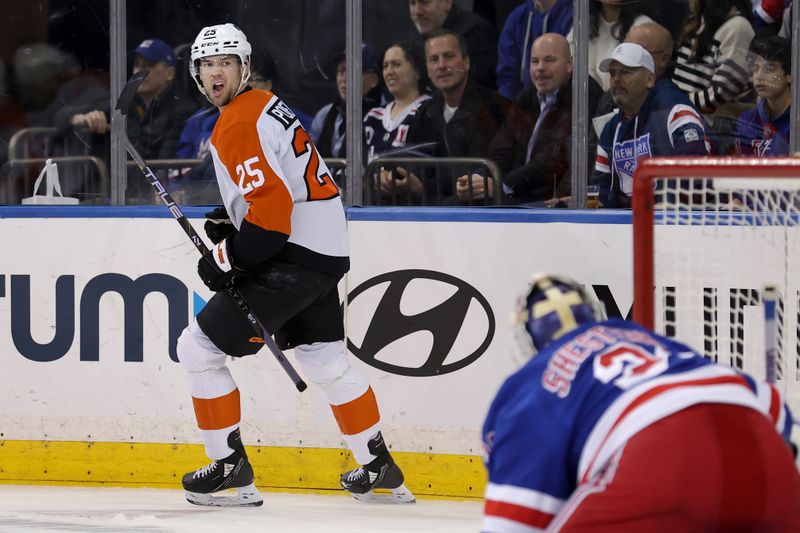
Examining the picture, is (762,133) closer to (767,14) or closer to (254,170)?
(767,14)

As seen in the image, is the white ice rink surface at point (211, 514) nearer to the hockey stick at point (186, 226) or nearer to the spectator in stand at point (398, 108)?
the hockey stick at point (186, 226)

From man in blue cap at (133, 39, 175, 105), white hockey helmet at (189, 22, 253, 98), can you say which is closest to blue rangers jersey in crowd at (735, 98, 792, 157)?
white hockey helmet at (189, 22, 253, 98)

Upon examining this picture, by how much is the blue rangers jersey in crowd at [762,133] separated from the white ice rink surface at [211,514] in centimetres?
146

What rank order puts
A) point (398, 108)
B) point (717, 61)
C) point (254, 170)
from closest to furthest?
point (254, 170)
point (717, 61)
point (398, 108)

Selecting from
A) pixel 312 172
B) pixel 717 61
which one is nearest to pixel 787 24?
pixel 717 61

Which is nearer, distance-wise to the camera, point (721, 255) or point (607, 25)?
point (721, 255)

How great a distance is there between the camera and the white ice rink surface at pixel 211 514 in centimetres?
395

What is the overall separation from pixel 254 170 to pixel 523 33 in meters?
1.32

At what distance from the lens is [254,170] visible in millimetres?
3877

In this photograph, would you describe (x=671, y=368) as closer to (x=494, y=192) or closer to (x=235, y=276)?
(x=235, y=276)

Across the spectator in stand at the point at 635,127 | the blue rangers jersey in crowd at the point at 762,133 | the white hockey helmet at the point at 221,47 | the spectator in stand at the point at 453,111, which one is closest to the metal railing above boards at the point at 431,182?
the spectator in stand at the point at 453,111

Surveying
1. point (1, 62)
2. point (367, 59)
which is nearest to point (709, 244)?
point (367, 59)

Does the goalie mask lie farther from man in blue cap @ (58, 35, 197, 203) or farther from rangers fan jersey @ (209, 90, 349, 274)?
man in blue cap @ (58, 35, 197, 203)

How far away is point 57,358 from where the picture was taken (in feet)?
15.3
